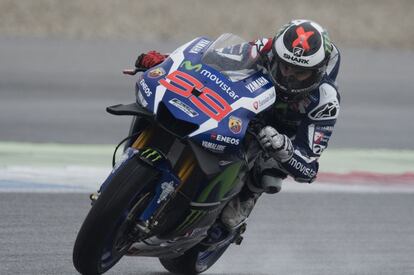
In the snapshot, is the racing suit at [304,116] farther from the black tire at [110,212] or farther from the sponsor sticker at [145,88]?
the black tire at [110,212]

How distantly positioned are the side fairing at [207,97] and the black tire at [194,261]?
108 centimetres

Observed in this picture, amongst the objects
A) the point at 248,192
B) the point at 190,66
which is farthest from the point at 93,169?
the point at 190,66

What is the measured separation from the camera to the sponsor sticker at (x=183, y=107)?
518cm

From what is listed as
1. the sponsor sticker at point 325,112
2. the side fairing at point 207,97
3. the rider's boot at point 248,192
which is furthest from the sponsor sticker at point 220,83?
the rider's boot at point 248,192

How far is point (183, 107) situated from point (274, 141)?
1.75ft

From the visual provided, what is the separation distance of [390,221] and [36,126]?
14.3 ft

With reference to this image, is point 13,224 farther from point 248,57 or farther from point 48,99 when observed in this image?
point 48,99

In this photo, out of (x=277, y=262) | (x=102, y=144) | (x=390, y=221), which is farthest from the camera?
(x=102, y=144)

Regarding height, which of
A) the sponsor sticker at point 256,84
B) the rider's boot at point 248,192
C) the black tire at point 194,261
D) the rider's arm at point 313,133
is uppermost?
the sponsor sticker at point 256,84

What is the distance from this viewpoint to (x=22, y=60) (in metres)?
14.5

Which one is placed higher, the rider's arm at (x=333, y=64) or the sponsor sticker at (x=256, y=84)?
the sponsor sticker at (x=256, y=84)

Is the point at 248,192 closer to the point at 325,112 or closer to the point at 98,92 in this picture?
the point at 325,112

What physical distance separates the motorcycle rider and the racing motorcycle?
0.45 feet

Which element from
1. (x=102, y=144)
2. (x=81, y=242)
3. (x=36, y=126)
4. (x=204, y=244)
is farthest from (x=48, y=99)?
(x=81, y=242)
